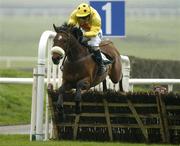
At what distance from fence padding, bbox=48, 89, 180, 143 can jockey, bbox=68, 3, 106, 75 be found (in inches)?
22.1

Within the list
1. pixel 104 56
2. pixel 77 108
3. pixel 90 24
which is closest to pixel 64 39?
pixel 90 24

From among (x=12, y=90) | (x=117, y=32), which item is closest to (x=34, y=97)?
(x=117, y=32)

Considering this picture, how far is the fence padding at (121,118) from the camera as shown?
1098cm

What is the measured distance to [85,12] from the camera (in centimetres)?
1097

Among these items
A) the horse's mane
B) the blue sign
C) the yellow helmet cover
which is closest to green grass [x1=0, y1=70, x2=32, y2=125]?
the blue sign

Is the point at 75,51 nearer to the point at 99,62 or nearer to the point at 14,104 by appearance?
the point at 99,62

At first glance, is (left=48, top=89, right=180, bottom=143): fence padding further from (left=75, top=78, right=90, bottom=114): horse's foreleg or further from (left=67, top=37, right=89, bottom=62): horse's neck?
(left=67, top=37, right=89, bottom=62): horse's neck

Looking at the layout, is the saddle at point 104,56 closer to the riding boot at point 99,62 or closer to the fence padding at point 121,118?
the riding boot at point 99,62

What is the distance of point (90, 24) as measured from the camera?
1120 centimetres

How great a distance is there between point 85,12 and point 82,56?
693 millimetres

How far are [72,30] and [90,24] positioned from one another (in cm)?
37

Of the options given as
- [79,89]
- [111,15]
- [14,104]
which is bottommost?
[79,89]

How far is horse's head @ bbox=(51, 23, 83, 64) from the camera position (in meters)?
10.2

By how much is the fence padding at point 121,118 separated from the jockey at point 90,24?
0.56m
